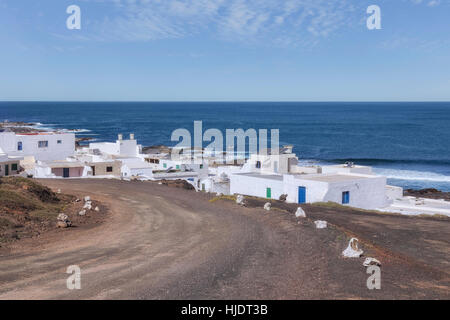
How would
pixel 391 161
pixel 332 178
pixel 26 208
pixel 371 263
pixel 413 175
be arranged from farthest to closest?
1. pixel 391 161
2. pixel 413 175
3. pixel 332 178
4. pixel 26 208
5. pixel 371 263

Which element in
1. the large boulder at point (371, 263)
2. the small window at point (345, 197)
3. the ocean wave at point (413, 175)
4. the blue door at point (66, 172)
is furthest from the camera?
the ocean wave at point (413, 175)

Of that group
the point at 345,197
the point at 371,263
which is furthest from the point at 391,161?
the point at 371,263

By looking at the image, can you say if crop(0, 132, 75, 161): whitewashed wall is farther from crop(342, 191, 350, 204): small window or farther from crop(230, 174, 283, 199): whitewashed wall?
crop(342, 191, 350, 204): small window

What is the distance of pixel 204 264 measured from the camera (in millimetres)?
13344

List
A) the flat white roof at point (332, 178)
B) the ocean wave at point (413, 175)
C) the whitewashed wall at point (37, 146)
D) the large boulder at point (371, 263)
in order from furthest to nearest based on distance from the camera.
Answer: the ocean wave at point (413, 175) → the whitewashed wall at point (37, 146) → the flat white roof at point (332, 178) → the large boulder at point (371, 263)

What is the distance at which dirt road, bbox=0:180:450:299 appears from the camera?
1067 centimetres

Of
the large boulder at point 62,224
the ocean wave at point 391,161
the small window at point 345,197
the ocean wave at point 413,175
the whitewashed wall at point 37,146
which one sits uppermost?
the whitewashed wall at point 37,146

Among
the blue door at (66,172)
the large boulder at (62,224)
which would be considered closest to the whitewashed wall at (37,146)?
the blue door at (66,172)

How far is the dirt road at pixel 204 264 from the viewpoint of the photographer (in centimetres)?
1067

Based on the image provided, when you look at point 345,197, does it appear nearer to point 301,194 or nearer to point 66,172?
point 301,194

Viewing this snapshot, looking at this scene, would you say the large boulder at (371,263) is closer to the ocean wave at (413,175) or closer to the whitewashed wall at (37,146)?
the whitewashed wall at (37,146)

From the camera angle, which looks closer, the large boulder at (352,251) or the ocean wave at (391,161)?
the large boulder at (352,251)
